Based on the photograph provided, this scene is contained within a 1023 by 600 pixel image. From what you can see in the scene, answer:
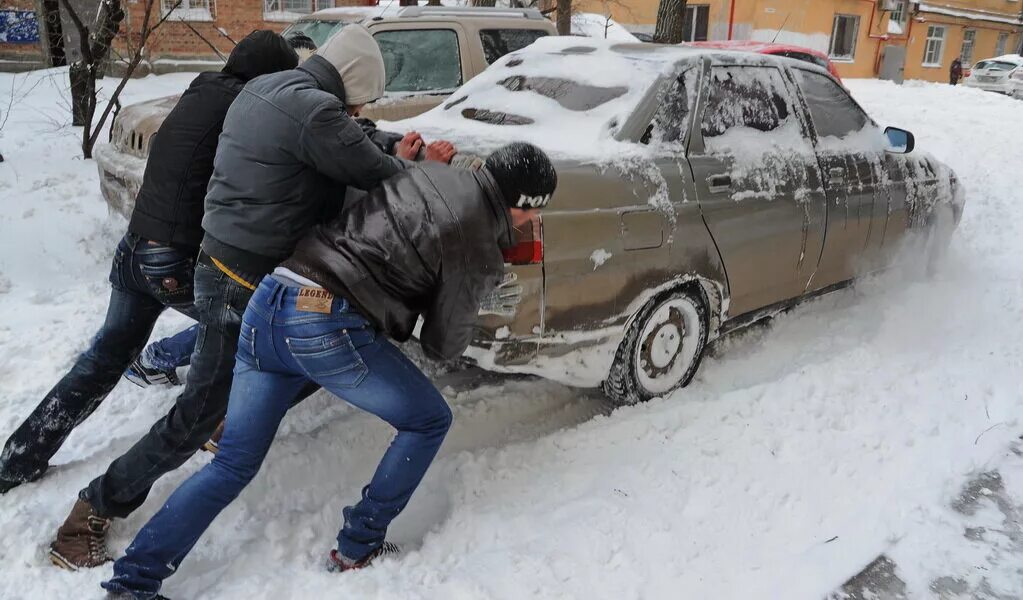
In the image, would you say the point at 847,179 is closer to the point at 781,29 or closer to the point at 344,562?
the point at 344,562

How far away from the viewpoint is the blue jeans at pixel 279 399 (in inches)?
90.9

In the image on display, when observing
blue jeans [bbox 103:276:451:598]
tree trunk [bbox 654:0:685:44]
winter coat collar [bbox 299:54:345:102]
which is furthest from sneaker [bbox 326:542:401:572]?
tree trunk [bbox 654:0:685:44]

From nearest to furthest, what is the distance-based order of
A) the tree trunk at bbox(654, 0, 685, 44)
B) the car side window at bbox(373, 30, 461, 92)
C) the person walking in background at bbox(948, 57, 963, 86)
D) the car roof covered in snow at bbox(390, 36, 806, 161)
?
the car roof covered in snow at bbox(390, 36, 806, 161), the car side window at bbox(373, 30, 461, 92), the tree trunk at bbox(654, 0, 685, 44), the person walking in background at bbox(948, 57, 963, 86)

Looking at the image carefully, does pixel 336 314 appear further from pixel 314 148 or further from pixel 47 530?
pixel 47 530

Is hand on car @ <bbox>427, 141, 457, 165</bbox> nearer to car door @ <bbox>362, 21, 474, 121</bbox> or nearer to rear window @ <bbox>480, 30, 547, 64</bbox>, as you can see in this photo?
car door @ <bbox>362, 21, 474, 121</bbox>

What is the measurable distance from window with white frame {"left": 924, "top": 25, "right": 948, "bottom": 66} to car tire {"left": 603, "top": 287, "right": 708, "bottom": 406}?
97.9 feet

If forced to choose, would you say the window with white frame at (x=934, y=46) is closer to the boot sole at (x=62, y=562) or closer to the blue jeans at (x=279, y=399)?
the blue jeans at (x=279, y=399)

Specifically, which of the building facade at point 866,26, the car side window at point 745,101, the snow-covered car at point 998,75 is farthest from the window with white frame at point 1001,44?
the car side window at point 745,101

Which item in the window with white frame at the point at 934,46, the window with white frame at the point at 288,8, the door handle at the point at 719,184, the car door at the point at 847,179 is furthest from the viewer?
the window with white frame at the point at 934,46

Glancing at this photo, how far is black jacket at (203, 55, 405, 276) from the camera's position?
91.4 inches

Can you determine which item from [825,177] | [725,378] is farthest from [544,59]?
[725,378]

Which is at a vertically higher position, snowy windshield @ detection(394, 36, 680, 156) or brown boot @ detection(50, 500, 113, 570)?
snowy windshield @ detection(394, 36, 680, 156)

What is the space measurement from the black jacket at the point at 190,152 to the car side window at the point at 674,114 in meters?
1.71

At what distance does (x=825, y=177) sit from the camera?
4379 millimetres
